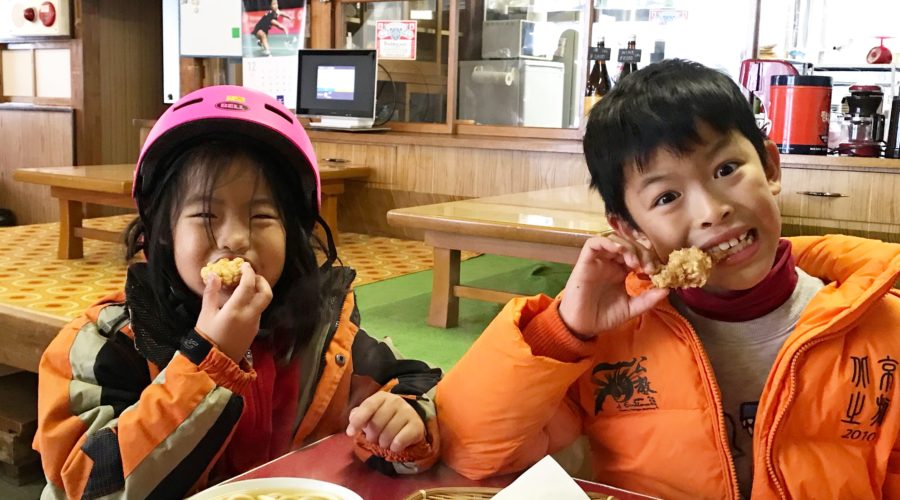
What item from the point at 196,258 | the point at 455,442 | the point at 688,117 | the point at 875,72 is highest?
the point at 875,72

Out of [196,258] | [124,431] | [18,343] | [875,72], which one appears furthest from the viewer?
[875,72]

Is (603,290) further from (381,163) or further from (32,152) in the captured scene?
(32,152)

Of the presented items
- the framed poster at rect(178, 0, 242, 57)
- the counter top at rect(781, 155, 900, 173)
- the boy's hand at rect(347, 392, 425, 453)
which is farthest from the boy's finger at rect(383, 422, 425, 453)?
the framed poster at rect(178, 0, 242, 57)

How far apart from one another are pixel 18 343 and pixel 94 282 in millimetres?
529

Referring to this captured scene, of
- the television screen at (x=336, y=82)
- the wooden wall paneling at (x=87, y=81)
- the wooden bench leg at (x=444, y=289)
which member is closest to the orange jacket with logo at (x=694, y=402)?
the wooden bench leg at (x=444, y=289)

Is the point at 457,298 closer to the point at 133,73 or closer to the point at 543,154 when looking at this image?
the point at 543,154

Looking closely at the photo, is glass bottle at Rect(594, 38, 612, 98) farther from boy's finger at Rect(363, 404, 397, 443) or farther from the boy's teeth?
boy's finger at Rect(363, 404, 397, 443)

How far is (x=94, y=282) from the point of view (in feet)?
9.71

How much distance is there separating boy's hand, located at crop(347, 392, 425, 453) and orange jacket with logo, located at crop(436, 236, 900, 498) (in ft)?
0.19

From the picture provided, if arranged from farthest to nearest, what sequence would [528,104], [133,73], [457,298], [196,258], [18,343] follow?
[133,73], [528,104], [457,298], [18,343], [196,258]

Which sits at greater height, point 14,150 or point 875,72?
point 875,72

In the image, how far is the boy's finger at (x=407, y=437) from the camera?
34.5 inches

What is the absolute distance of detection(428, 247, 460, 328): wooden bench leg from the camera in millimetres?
2635

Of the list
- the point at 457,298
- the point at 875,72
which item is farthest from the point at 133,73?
the point at 875,72
